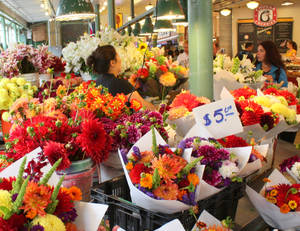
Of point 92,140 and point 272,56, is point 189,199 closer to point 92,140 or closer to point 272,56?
point 92,140

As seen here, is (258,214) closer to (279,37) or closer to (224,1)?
(224,1)

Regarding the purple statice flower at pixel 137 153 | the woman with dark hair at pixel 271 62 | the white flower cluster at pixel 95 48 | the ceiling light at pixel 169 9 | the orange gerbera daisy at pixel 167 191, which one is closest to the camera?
the orange gerbera daisy at pixel 167 191

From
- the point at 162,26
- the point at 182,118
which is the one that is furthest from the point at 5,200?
the point at 162,26

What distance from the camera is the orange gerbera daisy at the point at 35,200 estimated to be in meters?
0.76

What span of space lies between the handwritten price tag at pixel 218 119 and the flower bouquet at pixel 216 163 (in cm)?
21

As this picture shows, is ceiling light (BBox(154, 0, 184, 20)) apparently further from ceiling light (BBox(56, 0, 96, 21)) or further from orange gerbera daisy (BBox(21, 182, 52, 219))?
orange gerbera daisy (BBox(21, 182, 52, 219))

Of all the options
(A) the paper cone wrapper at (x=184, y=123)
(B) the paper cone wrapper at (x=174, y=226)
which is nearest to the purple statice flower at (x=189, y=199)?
(B) the paper cone wrapper at (x=174, y=226)

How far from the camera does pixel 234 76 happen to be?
2.88m

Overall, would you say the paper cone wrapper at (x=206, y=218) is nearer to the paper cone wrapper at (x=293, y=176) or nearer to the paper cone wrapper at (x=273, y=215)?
the paper cone wrapper at (x=273, y=215)

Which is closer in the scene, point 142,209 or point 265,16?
point 142,209

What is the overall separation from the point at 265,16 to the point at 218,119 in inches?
484

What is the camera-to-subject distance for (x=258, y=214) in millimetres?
→ 1420

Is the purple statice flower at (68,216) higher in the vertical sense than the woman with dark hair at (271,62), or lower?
lower

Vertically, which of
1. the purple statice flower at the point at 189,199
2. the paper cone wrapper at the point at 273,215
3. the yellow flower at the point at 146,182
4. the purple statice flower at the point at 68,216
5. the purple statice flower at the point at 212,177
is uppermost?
the yellow flower at the point at 146,182
